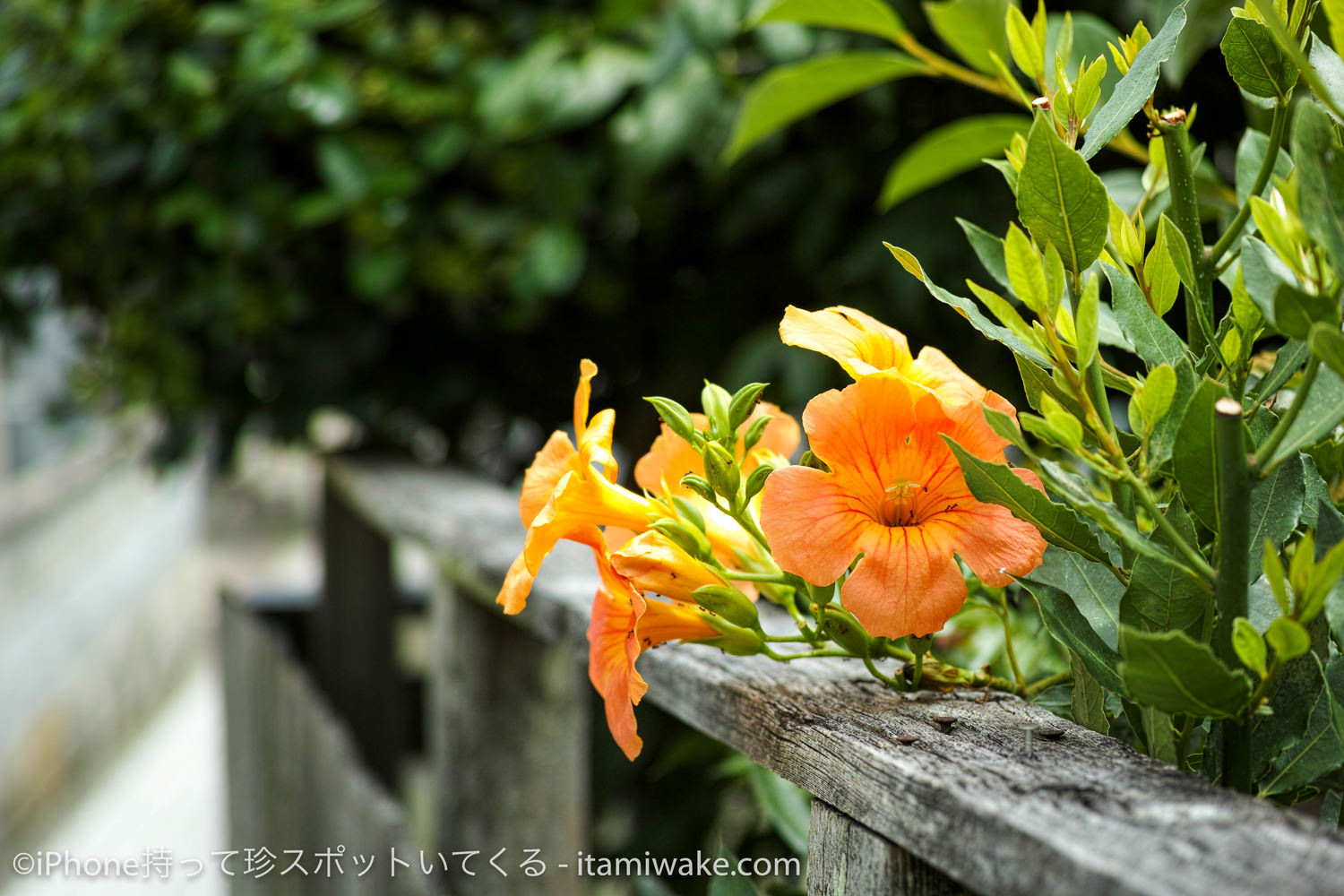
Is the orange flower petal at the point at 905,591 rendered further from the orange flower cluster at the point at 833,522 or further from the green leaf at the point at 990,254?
the green leaf at the point at 990,254

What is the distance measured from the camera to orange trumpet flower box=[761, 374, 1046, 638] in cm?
37

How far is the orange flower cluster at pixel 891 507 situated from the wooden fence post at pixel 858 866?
0.07m

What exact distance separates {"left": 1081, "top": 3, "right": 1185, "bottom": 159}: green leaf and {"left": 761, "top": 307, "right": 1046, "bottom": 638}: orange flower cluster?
94 millimetres

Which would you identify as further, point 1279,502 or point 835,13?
point 835,13

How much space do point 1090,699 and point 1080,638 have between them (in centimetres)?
4

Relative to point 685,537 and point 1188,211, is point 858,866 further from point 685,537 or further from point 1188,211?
point 1188,211

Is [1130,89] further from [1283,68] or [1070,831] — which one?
[1070,831]

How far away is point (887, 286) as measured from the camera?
110 centimetres

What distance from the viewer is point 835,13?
0.70 m

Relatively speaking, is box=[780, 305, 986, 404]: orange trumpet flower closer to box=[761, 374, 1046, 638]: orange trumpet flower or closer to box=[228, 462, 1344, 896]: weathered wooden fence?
box=[761, 374, 1046, 638]: orange trumpet flower

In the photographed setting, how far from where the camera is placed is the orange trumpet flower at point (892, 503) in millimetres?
368

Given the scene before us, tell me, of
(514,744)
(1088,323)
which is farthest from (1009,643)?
(514,744)

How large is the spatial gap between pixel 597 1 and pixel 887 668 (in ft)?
3.40

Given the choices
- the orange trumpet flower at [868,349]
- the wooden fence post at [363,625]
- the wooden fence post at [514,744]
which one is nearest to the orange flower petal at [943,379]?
the orange trumpet flower at [868,349]
